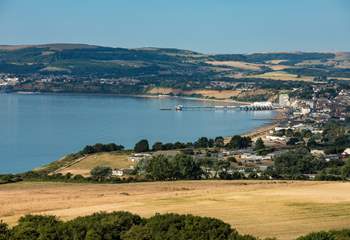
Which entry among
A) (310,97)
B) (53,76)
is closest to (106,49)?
(53,76)

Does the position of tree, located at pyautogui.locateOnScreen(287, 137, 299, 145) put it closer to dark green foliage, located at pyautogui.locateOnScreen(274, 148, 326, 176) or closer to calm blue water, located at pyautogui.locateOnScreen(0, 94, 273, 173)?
calm blue water, located at pyautogui.locateOnScreen(0, 94, 273, 173)

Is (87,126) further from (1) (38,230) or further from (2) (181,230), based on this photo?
(2) (181,230)

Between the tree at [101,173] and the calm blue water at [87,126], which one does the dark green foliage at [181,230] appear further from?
the calm blue water at [87,126]

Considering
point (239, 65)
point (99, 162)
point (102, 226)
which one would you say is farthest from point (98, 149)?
point (239, 65)

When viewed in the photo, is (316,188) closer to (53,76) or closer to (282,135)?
(282,135)

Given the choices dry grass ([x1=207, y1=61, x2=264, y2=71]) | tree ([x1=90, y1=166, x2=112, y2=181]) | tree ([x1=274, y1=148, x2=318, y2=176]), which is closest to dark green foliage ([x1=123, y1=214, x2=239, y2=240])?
tree ([x1=90, y1=166, x2=112, y2=181])

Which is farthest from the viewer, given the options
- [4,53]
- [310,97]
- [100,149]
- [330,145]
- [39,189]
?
[4,53]
